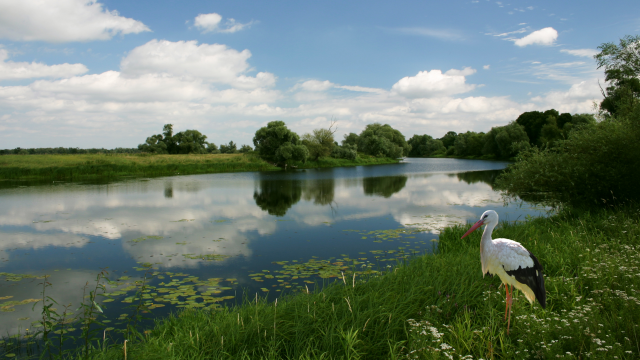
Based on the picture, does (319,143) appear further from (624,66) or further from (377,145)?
(624,66)

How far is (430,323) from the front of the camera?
365 cm

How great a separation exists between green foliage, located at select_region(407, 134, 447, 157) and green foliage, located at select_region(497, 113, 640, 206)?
111037mm

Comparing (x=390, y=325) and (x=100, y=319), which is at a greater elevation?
(x=390, y=325)

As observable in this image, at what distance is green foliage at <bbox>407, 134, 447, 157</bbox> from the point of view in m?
120

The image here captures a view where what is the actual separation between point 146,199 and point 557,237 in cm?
1769

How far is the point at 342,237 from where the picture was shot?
32.9 feet

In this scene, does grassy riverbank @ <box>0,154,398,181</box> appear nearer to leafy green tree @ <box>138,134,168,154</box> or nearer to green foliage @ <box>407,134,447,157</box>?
leafy green tree @ <box>138,134,168,154</box>

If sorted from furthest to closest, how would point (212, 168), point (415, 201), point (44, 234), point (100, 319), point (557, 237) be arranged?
point (212, 168) < point (415, 201) < point (44, 234) < point (557, 237) < point (100, 319)

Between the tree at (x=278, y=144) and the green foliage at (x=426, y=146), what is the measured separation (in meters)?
84.1

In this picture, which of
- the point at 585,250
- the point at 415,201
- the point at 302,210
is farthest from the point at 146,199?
the point at 585,250

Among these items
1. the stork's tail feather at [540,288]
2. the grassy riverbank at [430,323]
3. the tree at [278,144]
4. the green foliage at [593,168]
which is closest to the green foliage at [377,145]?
the tree at [278,144]

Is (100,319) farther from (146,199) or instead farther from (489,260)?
(146,199)

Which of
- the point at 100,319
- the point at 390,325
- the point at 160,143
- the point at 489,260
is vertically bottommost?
the point at 100,319

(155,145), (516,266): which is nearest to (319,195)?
(516,266)
